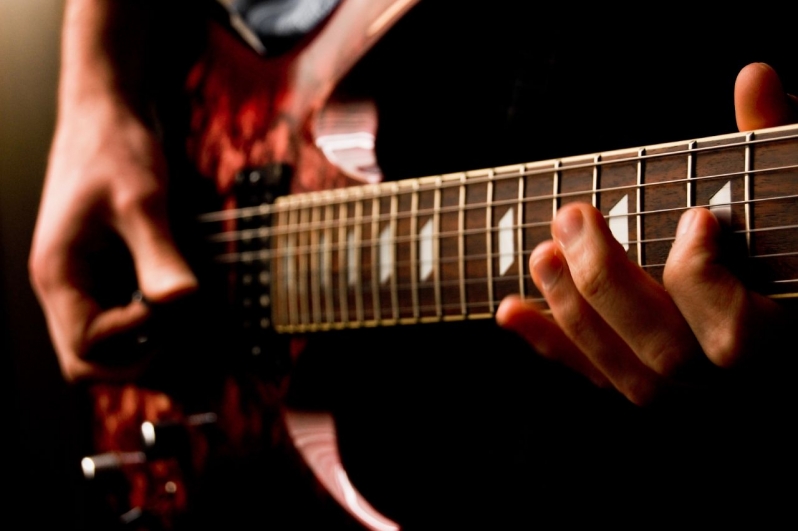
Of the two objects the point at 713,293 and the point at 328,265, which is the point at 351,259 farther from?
the point at 713,293

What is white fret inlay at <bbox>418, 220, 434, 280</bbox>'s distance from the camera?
53cm

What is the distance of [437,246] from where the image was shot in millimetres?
520

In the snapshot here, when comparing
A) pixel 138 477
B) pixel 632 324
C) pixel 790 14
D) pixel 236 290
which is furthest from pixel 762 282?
pixel 138 477

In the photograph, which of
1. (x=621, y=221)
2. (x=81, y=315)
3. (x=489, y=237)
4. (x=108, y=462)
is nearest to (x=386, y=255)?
(x=489, y=237)

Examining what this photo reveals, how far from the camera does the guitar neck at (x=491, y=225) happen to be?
35cm

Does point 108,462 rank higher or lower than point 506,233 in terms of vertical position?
lower

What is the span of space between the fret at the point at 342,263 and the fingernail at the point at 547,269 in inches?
9.1

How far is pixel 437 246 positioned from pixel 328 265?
0.47 feet

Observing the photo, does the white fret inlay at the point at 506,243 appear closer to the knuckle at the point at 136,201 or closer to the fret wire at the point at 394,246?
the fret wire at the point at 394,246

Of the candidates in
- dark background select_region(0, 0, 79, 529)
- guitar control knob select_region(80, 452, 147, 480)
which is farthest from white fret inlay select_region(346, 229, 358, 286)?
dark background select_region(0, 0, 79, 529)

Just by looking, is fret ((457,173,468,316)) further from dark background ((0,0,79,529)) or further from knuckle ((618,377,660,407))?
dark background ((0,0,79,529))

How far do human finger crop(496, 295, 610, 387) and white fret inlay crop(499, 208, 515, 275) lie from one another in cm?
3

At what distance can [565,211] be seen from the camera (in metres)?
0.38

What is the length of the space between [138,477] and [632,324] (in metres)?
0.72
